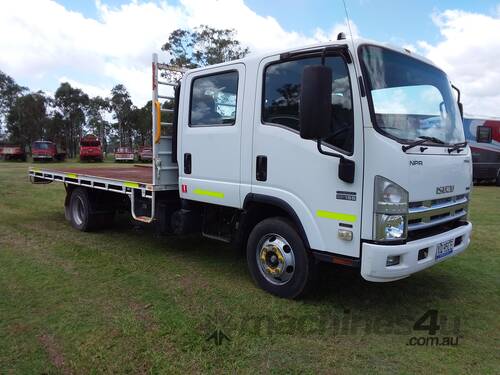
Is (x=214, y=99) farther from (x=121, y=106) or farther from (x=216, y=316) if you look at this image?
(x=121, y=106)

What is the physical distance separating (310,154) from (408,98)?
102 centimetres

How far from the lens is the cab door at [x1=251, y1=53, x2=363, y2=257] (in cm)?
362

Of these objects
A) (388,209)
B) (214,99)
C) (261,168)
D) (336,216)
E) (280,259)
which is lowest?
(280,259)

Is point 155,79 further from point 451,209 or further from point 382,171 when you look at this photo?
point 451,209

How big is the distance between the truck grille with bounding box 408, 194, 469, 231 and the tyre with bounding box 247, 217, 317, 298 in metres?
1.01

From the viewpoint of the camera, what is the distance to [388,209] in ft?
11.4

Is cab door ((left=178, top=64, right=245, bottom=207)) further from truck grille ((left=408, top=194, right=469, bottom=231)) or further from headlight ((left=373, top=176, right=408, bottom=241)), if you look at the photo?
truck grille ((left=408, top=194, right=469, bottom=231))

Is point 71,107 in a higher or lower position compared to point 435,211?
higher

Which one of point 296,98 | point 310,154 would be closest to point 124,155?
point 296,98

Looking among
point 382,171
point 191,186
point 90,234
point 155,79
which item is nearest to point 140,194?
point 191,186

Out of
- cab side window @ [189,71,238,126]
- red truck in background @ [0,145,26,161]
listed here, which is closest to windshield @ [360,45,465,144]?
cab side window @ [189,71,238,126]

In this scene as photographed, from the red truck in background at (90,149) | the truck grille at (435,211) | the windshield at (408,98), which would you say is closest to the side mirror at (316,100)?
the windshield at (408,98)

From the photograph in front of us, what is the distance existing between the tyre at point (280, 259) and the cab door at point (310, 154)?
217 mm

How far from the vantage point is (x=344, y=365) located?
10.4 ft
